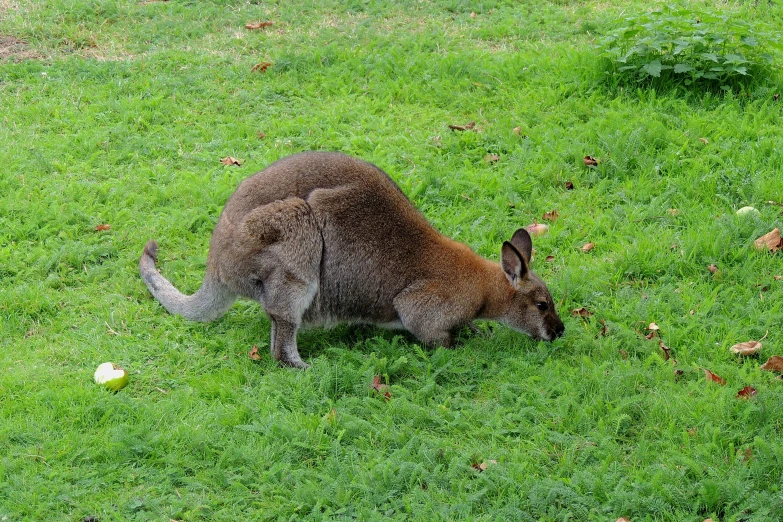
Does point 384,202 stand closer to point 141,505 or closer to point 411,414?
point 411,414

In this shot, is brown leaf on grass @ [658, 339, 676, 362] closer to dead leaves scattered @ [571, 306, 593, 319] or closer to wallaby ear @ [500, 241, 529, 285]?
dead leaves scattered @ [571, 306, 593, 319]

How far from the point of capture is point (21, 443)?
15.3ft

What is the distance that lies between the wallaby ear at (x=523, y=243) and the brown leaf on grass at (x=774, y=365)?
1420 millimetres

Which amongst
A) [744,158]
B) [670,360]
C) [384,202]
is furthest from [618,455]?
[744,158]

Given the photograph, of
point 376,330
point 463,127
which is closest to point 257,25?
point 463,127

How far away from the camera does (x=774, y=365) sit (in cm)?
499

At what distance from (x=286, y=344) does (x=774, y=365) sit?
104 inches

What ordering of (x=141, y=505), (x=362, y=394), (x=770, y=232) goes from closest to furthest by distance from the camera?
(x=141, y=505) → (x=362, y=394) → (x=770, y=232)

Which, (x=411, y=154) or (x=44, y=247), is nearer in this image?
(x=44, y=247)

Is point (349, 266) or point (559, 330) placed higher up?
point (349, 266)

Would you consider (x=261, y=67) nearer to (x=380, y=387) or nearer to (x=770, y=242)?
(x=380, y=387)

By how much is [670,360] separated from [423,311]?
1.39 meters

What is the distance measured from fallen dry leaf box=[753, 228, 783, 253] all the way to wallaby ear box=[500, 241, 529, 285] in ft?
5.35

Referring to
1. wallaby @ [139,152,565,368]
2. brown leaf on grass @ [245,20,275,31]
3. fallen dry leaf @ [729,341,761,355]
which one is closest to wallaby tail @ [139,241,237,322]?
wallaby @ [139,152,565,368]
